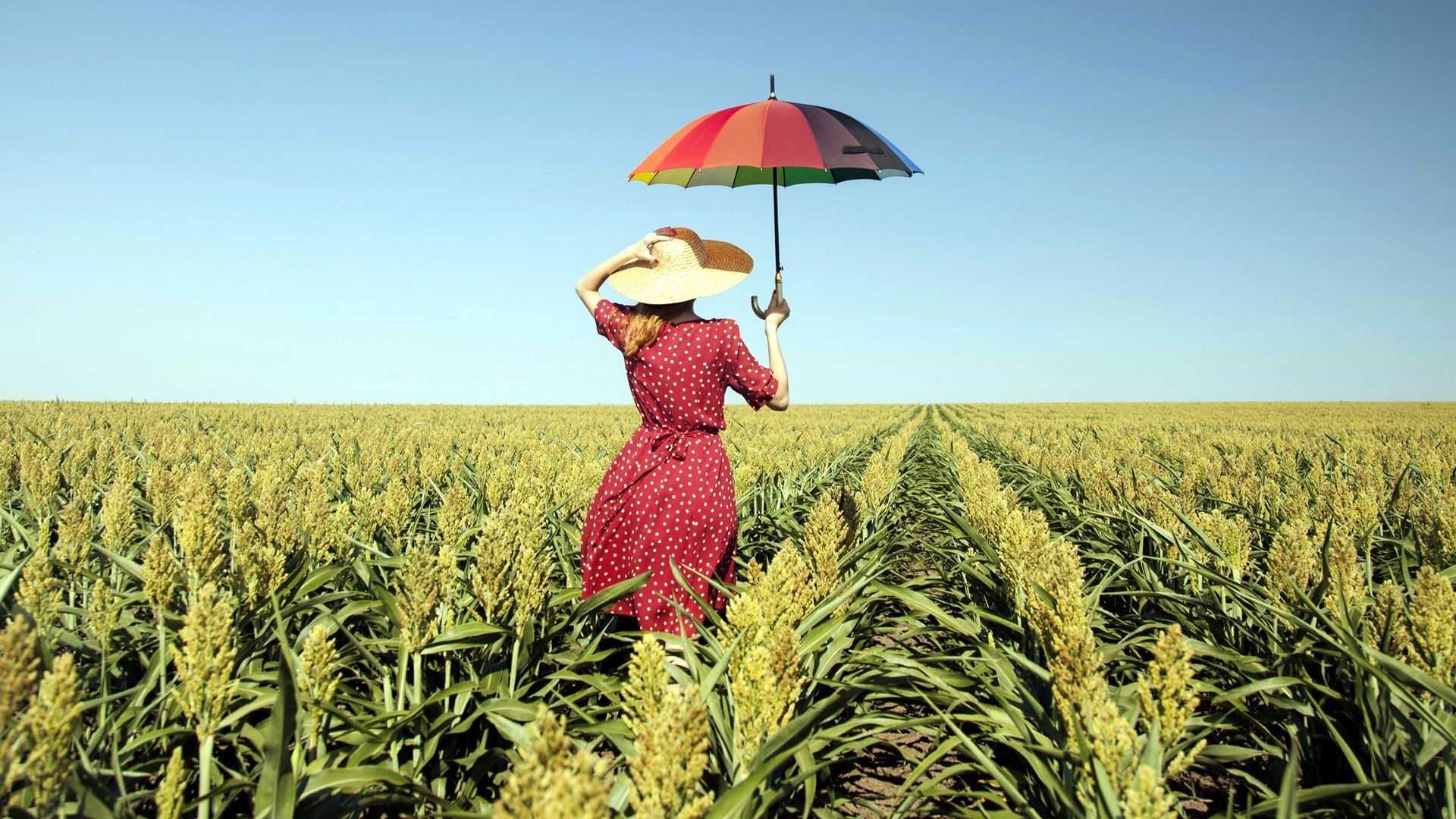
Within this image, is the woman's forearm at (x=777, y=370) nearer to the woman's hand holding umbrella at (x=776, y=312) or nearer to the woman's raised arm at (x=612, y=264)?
the woman's hand holding umbrella at (x=776, y=312)

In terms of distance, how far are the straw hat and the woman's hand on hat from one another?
0.05 feet

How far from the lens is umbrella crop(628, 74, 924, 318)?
435 centimetres

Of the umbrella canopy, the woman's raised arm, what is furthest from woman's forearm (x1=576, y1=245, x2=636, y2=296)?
the umbrella canopy

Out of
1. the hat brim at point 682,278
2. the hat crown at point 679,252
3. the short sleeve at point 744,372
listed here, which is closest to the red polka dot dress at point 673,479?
the short sleeve at point 744,372

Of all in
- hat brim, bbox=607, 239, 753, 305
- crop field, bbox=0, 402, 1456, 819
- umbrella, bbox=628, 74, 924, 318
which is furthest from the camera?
umbrella, bbox=628, 74, 924, 318

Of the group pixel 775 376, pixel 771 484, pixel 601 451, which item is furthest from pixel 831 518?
pixel 601 451

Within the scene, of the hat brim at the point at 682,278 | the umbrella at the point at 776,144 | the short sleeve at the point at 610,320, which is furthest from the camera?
the umbrella at the point at 776,144

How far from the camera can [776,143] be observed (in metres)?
4.41

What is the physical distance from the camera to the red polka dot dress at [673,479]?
12.2 feet

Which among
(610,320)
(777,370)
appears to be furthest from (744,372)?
(610,320)

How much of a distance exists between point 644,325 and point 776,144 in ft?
4.58

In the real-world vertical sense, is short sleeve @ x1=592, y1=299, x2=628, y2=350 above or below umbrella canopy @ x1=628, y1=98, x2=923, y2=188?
below

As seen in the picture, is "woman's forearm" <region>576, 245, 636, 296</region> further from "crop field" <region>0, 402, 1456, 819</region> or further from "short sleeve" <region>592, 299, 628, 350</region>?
"crop field" <region>0, 402, 1456, 819</region>

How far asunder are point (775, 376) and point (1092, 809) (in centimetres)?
224
